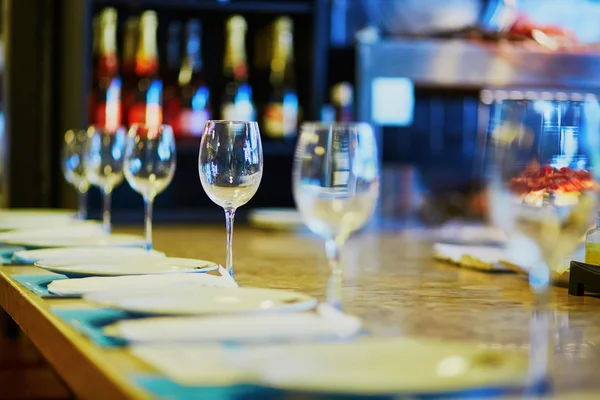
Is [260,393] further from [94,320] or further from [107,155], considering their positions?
[107,155]

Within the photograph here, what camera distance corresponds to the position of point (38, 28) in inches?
116

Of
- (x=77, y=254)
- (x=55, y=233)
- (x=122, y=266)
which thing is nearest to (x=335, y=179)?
(x=122, y=266)

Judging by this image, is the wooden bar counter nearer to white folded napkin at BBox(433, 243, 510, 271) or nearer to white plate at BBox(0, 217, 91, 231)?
white folded napkin at BBox(433, 243, 510, 271)

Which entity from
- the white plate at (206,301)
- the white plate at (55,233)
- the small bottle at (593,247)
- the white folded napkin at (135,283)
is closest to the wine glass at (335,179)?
the white plate at (206,301)

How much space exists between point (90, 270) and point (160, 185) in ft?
0.91

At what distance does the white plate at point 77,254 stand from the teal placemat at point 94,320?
30 cm

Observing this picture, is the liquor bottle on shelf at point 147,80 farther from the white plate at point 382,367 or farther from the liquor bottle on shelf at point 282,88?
the white plate at point 382,367

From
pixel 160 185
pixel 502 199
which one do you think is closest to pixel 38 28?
pixel 160 185

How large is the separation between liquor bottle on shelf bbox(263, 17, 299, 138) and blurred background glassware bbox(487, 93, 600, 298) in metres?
2.21

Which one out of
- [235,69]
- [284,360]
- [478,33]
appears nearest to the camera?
[284,360]

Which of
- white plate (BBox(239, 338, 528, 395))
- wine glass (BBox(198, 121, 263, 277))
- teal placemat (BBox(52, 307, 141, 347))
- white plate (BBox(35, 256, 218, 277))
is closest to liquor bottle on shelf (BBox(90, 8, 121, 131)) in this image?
white plate (BBox(35, 256, 218, 277))

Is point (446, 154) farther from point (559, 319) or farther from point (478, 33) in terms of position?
point (559, 319)

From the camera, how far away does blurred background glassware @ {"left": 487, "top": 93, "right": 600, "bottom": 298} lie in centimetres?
62

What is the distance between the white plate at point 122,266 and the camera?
3.31 ft
